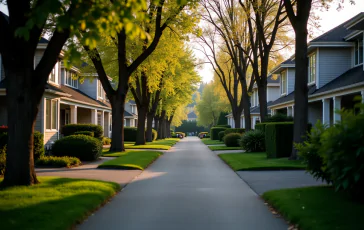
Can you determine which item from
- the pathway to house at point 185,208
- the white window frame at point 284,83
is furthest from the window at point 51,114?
the white window frame at point 284,83

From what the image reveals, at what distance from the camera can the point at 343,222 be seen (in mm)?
6652

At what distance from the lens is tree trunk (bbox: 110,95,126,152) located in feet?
85.3

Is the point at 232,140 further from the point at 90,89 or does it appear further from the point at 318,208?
Answer: the point at 318,208

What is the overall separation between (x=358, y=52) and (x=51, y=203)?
75.8ft

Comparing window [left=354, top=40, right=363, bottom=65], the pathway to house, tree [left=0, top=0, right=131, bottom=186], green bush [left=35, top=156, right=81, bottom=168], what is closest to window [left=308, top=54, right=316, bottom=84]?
window [left=354, top=40, right=363, bottom=65]

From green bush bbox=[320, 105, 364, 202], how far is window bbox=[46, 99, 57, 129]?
2367 centimetres

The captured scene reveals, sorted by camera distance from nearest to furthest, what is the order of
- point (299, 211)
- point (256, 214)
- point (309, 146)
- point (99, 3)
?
point (99, 3) < point (299, 211) < point (256, 214) < point (309, 146)

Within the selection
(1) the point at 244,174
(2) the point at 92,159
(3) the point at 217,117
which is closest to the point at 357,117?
(1) the point at 244,174

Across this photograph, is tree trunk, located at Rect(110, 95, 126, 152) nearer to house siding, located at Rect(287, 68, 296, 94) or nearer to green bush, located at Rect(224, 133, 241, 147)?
green bush, located at Rect(224, 133, 241, 147)

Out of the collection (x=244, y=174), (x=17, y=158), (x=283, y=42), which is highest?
(x=283, y=42)

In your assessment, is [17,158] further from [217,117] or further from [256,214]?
[217,117]

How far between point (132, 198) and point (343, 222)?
5252 millimetres

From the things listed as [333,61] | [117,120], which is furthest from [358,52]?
[117,120]

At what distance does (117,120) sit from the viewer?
26.2 metres
